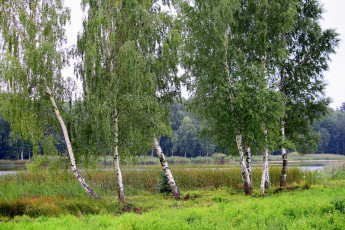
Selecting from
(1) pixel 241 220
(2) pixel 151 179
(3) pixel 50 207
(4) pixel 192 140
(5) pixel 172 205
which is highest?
(4) pixel 192 140

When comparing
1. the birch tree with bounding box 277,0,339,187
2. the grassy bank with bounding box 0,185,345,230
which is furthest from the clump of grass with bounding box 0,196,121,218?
the birch tree with bounding box 277,0,339,187

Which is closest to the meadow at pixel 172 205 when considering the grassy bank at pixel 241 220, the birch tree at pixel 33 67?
the grassy bank at pixel 241 220

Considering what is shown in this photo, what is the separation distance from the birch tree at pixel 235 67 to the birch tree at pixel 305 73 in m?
2.57

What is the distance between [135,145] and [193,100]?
179 inches

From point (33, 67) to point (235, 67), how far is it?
1049 cm

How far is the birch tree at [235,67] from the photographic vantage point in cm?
1570

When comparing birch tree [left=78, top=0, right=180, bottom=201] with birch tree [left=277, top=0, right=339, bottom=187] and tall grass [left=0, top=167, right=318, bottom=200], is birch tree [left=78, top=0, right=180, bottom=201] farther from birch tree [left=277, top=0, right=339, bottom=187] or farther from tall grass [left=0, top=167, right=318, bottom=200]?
birch tree [left=277, top=0, right=339, bottom=187]

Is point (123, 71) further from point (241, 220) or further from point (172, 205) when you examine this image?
point (241, 220)

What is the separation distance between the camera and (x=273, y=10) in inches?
691

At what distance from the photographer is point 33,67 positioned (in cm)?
1385

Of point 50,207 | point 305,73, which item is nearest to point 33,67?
point 50,207

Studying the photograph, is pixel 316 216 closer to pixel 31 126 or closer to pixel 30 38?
pixel 31 126

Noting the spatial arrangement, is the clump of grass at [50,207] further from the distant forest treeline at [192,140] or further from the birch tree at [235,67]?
the distant forest treeline at [192,140]

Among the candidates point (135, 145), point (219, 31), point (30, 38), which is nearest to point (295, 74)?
point (219, 31)
